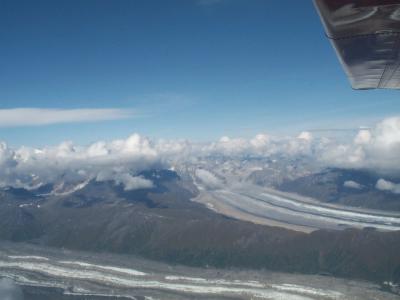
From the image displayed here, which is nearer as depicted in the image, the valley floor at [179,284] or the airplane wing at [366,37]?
the airplane wing at [366,37]

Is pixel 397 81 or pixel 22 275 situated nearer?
pixel 397 81

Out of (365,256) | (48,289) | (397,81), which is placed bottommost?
(48,289)

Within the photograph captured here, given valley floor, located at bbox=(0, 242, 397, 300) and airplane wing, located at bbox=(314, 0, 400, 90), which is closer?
airplane wing, located at bbox=(314, 0, 400, 90)

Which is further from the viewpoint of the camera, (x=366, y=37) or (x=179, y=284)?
→ (x=179, y=284)

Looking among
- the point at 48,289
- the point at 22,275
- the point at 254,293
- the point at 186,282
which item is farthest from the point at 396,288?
the point at 22,275

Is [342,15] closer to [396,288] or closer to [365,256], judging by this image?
[396,288]

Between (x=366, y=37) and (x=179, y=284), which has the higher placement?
(x=366, y=37)

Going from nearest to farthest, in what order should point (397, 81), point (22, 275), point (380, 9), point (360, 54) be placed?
point (380, 9), point (360, 54), point (397, 81), point (22, 275)

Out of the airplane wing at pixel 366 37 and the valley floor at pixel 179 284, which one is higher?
the airplane wing at pixel 366 37
